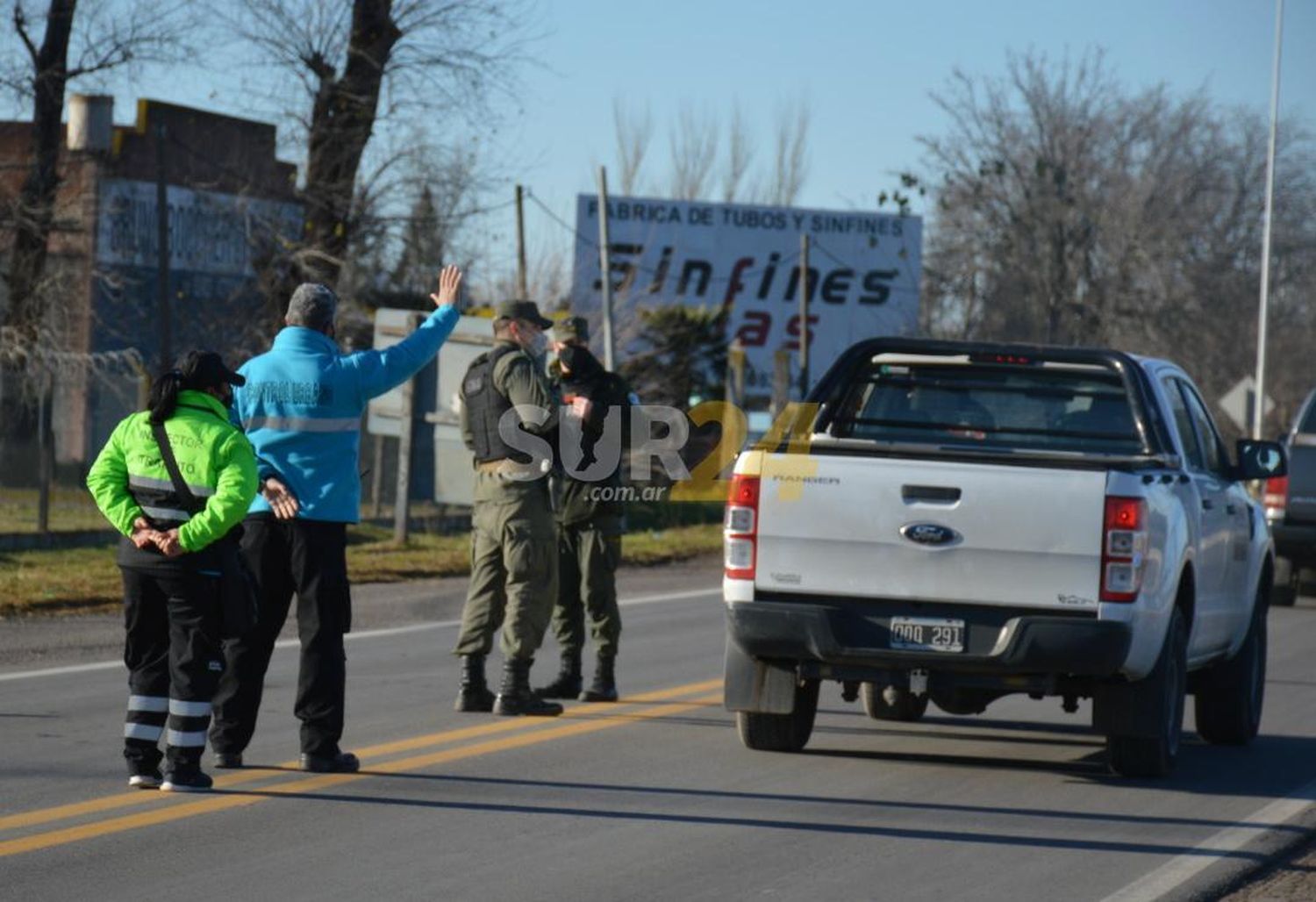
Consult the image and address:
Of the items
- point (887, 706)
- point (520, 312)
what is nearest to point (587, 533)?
point (520, 312)

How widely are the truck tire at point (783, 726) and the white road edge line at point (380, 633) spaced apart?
10.8 ft

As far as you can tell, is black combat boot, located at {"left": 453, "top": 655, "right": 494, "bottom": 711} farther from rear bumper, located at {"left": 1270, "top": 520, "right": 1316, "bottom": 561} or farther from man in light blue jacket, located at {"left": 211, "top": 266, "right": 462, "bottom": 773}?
rear bumper, located at {"left": 1270, "top": 520, "right": 1316, "bottom": 561}

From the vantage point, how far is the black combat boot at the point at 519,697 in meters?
10.4

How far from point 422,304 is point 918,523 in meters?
22.0

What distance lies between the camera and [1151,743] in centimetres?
902

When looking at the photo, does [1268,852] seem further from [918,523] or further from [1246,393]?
[1246,393]

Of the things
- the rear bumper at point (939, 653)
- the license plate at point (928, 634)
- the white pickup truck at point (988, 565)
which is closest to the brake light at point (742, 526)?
the white pickup truck at point (988, 565)

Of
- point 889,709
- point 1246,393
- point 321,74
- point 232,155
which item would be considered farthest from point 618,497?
point 1246,393

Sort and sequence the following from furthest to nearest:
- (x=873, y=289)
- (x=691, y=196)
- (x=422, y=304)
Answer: (x=691, y=196), (x=873, y=289), (x=422, y=304)

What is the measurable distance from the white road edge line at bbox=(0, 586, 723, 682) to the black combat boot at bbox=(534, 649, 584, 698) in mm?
1670

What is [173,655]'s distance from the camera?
25.7 ft

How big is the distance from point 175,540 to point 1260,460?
5733 mm

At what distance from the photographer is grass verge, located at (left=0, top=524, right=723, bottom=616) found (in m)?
15.5

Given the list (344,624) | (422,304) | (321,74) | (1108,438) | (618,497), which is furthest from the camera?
(422,304)
